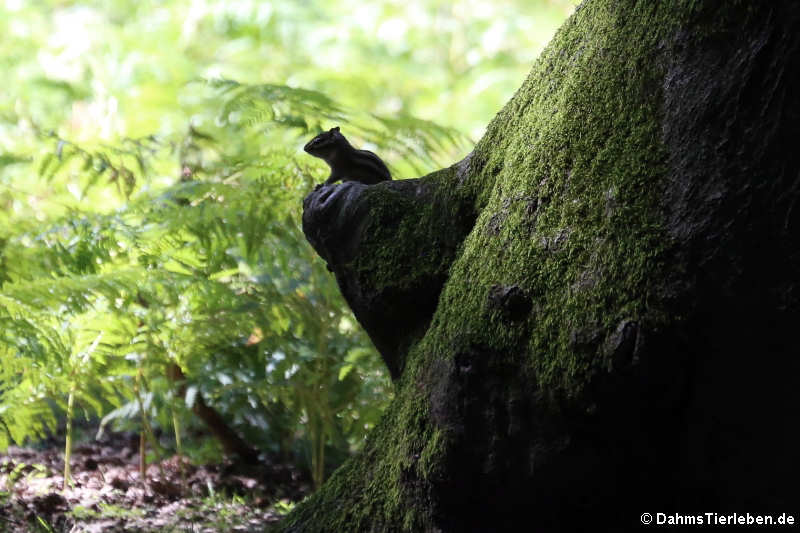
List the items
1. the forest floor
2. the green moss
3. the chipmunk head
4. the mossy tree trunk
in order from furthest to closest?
the forest floor < the chipmunk head < the green moss < the mossy tree trunk

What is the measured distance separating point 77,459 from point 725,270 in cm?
378

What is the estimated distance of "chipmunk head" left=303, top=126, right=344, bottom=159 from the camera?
2.25 meters

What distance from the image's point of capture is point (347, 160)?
227 cm

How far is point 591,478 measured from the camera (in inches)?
53.8

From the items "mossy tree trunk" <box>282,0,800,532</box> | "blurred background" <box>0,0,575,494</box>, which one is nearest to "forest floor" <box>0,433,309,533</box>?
"blurred background" <box>0,0,575,494</box>

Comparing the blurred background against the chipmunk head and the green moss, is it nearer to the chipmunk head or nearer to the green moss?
the chipmunk head

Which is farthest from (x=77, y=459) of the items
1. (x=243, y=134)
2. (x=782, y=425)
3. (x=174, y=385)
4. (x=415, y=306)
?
(x=782, y=425)

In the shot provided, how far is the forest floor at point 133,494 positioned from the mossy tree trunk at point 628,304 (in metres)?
1.43

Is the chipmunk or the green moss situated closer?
the green moss

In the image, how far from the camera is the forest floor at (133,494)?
2699mm

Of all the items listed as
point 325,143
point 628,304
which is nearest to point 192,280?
point 325,143

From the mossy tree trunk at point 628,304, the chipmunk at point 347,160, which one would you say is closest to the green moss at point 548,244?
the mossy tree trunk at point 628,304

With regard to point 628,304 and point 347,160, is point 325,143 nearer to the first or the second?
point 347,160

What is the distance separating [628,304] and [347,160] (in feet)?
3.95
